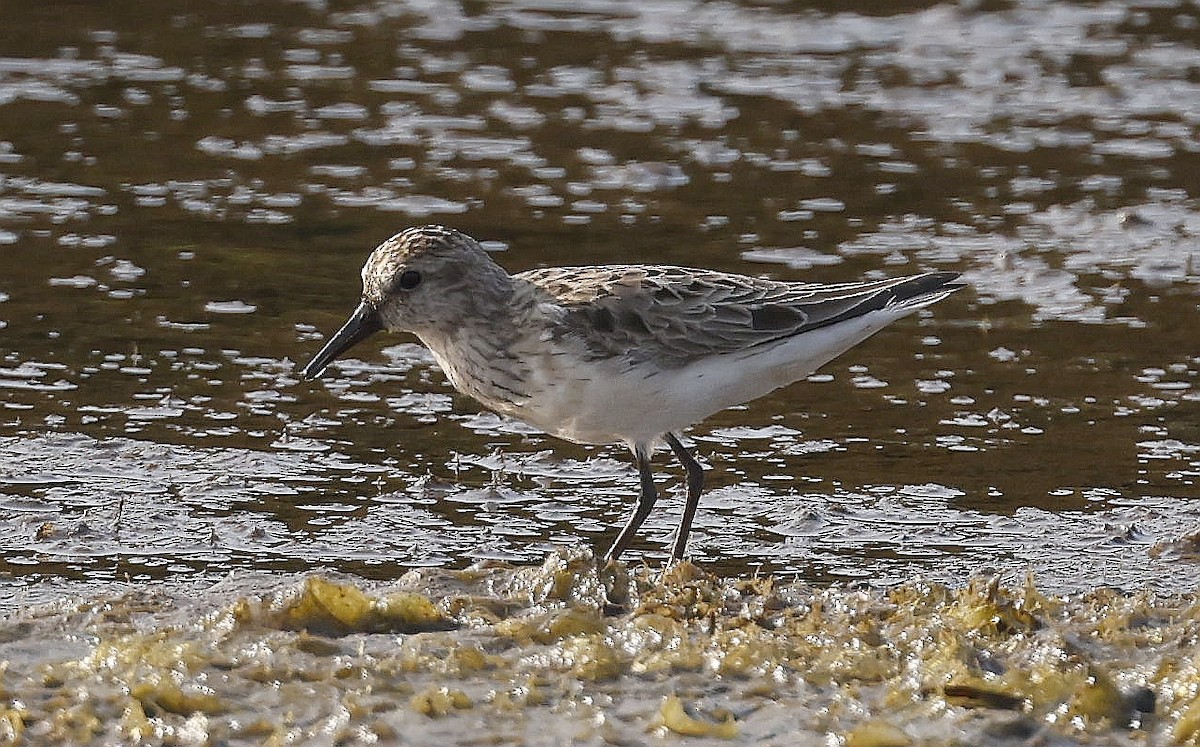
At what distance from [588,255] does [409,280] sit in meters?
2.79

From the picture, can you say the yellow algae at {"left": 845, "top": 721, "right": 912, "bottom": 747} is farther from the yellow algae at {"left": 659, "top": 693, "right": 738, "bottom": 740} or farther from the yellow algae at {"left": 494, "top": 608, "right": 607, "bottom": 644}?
the yellow algae at {"left": 494, "top": 608, "right": 607, "bottom": 644}

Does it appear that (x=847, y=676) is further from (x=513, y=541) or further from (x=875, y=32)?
(x=875, y=32)

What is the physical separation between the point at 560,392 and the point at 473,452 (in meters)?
1.25

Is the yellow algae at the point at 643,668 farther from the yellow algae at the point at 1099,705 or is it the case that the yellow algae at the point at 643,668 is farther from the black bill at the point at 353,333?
the black bill at the point at 353,333

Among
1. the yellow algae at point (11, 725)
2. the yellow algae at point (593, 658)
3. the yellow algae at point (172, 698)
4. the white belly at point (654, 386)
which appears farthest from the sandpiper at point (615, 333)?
the yellow algae at point (11, 725)

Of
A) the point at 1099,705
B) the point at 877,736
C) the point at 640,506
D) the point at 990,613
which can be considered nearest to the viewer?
the point at 877,736

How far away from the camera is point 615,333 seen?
604 centimetres

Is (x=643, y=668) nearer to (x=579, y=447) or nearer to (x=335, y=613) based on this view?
(x=335, y=613)

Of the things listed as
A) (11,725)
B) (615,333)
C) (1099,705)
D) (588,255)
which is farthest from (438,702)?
(588,255)

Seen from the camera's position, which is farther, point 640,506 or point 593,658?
point 640,506

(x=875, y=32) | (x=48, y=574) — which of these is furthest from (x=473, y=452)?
(x=875, y=32)

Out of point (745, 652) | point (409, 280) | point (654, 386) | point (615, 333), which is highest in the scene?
point (409, 280)

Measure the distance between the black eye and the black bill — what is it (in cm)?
16

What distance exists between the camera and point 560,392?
19.6ft
